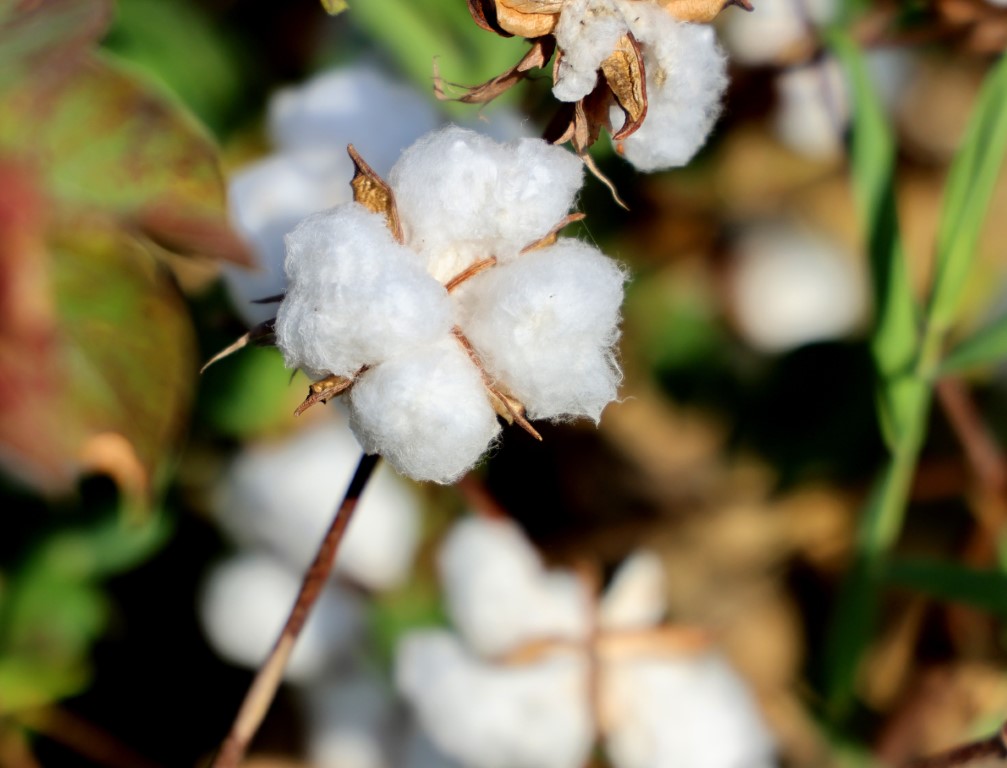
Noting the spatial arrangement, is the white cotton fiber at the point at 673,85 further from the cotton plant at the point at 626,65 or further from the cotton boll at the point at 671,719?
the cotton boll at the point at 671,719

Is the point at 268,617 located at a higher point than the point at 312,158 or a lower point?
lower

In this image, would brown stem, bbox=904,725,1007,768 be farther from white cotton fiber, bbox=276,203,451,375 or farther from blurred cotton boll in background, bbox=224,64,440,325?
blurred cotton boll in background, bbox=224,64,440,325

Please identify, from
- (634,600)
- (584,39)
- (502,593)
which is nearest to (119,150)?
(584,39)

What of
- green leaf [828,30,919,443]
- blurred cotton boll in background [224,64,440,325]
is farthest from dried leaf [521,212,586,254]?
green leaf [828,30,919,443]

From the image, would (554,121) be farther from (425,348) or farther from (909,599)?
(909,599)

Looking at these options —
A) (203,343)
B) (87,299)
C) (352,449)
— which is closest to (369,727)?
(352,449)

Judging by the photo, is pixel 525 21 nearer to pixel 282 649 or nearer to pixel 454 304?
pixel 454 304
